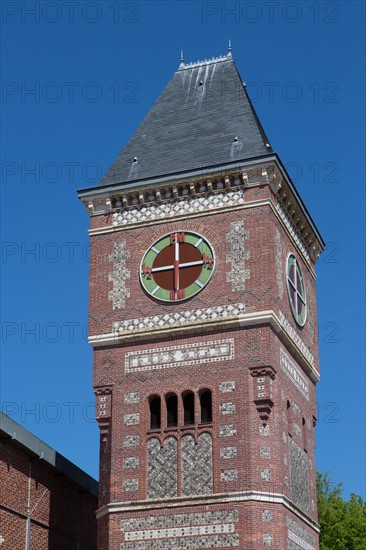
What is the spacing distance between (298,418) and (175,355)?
5504 mm

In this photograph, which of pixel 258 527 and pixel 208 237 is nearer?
pixel 258 527

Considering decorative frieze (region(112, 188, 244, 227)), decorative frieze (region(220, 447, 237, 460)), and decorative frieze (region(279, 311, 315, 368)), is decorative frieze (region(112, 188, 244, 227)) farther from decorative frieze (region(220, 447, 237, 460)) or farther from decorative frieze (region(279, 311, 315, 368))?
decorative frieze (region(220, 447, 237, 460))

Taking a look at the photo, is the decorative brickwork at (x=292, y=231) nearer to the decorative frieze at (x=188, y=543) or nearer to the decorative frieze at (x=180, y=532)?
the decorative frieze at (x=180, y=532)

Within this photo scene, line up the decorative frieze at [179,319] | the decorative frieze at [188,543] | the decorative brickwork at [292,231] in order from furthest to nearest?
1. the decorative brickwork at [292,231]
2. the decorative frieze at [179,319]
3. the decorative frieze at [188,543]

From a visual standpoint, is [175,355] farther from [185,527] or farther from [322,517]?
[322,517]

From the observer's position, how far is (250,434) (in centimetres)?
3750

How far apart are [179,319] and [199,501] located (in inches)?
266

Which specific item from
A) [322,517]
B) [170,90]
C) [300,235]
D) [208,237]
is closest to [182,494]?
[208,237]

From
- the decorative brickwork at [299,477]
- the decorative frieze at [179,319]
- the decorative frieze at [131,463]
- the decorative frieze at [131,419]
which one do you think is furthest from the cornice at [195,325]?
the decorative frieze at [131,463]

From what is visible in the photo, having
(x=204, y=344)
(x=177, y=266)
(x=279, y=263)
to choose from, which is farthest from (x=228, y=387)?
(x=279, y=263)

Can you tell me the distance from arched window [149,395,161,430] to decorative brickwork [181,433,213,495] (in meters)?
1.37

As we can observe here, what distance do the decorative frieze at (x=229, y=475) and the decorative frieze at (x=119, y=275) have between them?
25.4 ft

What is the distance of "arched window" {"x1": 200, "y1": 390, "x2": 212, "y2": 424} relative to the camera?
38875mm

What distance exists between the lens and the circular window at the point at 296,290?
42.4 meters
